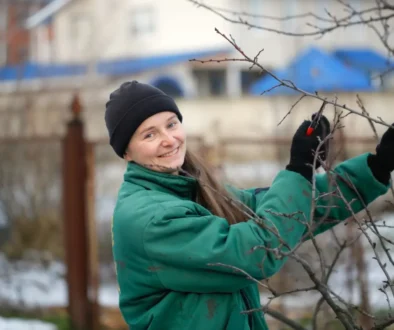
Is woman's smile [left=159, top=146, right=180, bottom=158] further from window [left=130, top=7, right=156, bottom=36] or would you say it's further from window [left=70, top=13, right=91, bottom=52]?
window [left=130, top=7, right=156, bottom=36]

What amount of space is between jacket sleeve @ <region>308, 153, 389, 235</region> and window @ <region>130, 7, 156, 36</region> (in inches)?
1288

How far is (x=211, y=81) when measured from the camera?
37406 mm

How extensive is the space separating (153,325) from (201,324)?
15cm

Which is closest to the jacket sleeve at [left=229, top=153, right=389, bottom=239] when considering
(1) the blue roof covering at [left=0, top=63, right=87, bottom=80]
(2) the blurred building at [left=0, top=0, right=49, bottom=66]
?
(1) the blue roof covering at [left=0, top=63, right=87, bottom=80]

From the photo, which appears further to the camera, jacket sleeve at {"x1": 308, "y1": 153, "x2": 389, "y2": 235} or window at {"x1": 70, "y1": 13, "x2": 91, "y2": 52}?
window at {"x1": 70, "y1": 13, "x2": 91, "y2": 52}

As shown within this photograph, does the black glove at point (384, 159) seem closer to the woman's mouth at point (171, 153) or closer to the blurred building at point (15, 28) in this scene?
the woman's mouth at point (171, 153)

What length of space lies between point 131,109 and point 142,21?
33109mm

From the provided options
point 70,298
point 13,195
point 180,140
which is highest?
point 180,140

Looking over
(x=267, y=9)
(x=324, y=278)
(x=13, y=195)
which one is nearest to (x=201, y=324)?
(x=324, y=278)

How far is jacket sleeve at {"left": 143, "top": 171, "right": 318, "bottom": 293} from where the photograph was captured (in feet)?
7.27

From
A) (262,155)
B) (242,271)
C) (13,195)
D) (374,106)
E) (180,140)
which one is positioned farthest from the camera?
(374,106)

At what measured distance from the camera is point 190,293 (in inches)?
91.9

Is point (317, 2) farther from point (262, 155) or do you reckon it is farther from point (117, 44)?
point (262, 155)

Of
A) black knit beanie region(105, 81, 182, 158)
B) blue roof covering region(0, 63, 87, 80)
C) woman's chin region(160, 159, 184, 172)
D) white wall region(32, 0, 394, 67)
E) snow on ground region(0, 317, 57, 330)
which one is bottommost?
snow on ground region(0, 317, 57, 330)
